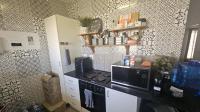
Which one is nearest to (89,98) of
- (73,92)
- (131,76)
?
(73,92)

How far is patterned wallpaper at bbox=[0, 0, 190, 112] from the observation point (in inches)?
54.3

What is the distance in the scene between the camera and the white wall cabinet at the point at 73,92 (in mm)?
1901

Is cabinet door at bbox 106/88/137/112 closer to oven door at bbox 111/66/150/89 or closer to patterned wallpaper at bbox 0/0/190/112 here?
oven door at bbox 111/66/150/89

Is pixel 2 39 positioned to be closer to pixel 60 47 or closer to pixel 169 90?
pixel 60 47

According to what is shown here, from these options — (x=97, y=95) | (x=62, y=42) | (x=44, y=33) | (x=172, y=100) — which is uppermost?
(x=44, y=33)

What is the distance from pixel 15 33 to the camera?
5.90 feet

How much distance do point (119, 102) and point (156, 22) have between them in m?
1.28

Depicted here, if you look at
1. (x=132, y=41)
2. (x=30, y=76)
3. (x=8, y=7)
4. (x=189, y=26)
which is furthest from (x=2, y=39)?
(x=189, y=26)

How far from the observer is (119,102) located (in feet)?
4.51

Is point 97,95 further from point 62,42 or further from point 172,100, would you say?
point 62,42

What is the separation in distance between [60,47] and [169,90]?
6.20 ft

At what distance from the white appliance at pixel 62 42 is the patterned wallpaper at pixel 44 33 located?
22cm

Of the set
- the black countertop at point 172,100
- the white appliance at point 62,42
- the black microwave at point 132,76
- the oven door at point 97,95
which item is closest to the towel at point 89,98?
the oven door at point 97,95

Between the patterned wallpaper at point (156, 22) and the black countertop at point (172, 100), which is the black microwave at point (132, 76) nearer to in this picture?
the black countertop at point (172, 100)
